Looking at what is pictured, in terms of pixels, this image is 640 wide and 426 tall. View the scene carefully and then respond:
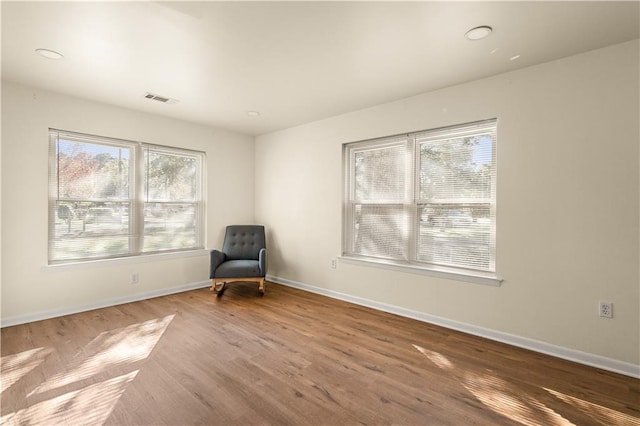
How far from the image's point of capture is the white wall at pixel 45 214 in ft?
10.1

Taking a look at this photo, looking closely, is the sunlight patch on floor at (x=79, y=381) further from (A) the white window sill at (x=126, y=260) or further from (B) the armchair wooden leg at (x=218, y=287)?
(B) the armchair wooden leg at (x=218, y=287)

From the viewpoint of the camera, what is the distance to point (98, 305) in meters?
3.66

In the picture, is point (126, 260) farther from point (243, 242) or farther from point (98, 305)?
point (243, 242)

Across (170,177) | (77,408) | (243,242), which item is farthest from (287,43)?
(243,242)

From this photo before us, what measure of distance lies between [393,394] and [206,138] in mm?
4305

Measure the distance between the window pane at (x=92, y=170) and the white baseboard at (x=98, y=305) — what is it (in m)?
1.31

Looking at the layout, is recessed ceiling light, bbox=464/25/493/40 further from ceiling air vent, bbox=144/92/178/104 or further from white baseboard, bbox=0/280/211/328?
white baseboard, bbox=0/280/211/328

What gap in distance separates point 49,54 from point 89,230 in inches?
79.8

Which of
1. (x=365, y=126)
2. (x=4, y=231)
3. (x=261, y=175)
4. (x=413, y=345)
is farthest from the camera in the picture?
(x=261, y=175)

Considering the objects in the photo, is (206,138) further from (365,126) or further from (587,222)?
(587,222)

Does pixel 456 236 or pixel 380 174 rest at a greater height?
pixel 380 174

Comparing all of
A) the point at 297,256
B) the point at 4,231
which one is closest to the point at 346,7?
the point at 297,256

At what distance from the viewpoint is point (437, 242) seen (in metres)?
3.35

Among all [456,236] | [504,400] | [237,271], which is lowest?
[504,400]
